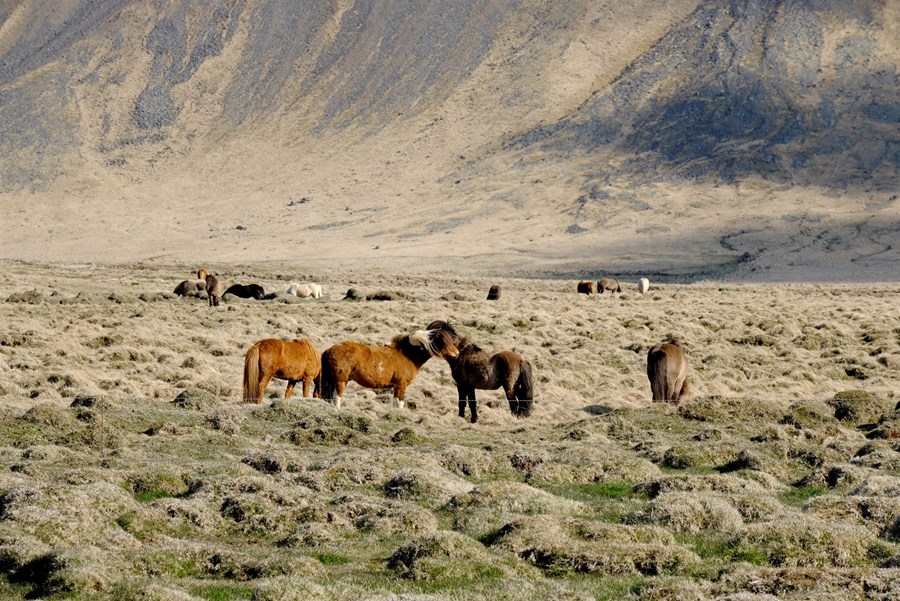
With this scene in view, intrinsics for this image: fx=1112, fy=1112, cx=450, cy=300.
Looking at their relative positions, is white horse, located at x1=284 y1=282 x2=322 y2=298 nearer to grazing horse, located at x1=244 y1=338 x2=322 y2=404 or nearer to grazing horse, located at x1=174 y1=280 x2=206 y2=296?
grazing horse, located at x1=174 y1=280 x2=206 y2=296

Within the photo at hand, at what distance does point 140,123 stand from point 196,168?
18231 millimetres

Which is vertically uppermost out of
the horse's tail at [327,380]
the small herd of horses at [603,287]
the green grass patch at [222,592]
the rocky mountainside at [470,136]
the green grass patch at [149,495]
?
the rocky mountainside at [470,136]

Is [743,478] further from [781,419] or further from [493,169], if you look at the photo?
[493,169]

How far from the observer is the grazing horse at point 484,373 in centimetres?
2219

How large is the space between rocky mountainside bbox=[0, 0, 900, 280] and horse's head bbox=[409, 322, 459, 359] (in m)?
78.0

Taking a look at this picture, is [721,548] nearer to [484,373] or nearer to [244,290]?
[484,373]

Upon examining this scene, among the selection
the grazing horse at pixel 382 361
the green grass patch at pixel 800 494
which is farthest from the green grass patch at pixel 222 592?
the grazing horse at pixel 382 361

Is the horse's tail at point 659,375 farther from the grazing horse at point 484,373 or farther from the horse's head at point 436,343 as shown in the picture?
the horse's head at point 436,343

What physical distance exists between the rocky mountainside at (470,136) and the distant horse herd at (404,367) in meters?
75.3

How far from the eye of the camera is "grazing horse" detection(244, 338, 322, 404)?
69.0 feet

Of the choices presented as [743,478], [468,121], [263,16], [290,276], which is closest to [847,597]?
[743,478]

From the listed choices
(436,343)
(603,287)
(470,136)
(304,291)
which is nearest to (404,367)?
(436,343)

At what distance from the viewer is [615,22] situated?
586 feet

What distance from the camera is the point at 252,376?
21.2 meters
